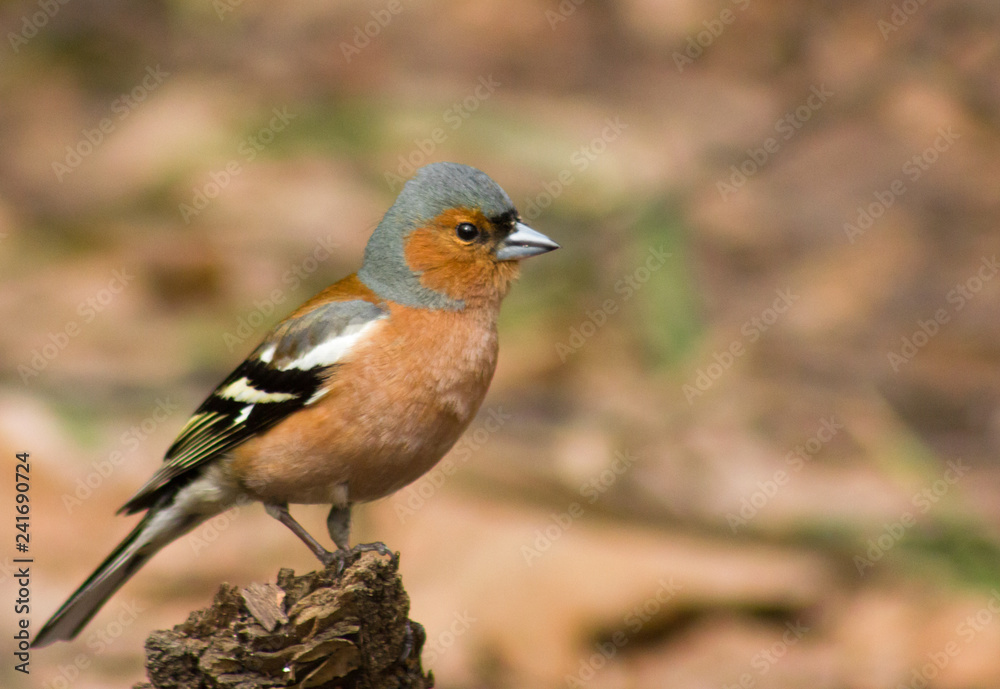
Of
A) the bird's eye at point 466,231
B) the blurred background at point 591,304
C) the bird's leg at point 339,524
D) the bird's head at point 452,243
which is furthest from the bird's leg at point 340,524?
the blurred background at point 591,304

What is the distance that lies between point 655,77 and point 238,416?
8444 millimetres

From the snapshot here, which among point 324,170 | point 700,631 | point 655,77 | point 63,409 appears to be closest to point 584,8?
point 655,77

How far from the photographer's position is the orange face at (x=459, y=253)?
462 cm

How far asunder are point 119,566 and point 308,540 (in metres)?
0.97

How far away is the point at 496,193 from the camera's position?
4.67m

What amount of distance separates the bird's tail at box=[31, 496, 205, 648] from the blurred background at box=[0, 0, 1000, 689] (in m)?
1.48

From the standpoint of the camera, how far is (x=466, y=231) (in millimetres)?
4637

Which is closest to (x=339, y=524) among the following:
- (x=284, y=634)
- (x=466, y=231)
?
(x=284, y=634)

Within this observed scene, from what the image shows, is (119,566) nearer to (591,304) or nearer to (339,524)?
(339,524)

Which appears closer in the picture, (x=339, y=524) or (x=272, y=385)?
(x=272, y=385)

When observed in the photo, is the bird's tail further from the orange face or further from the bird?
the orange face

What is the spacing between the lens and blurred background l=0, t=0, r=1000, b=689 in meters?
6.18

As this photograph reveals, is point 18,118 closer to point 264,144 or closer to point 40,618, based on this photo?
point 264,144

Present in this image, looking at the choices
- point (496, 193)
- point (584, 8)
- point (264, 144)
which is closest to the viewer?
point (496, 193)
